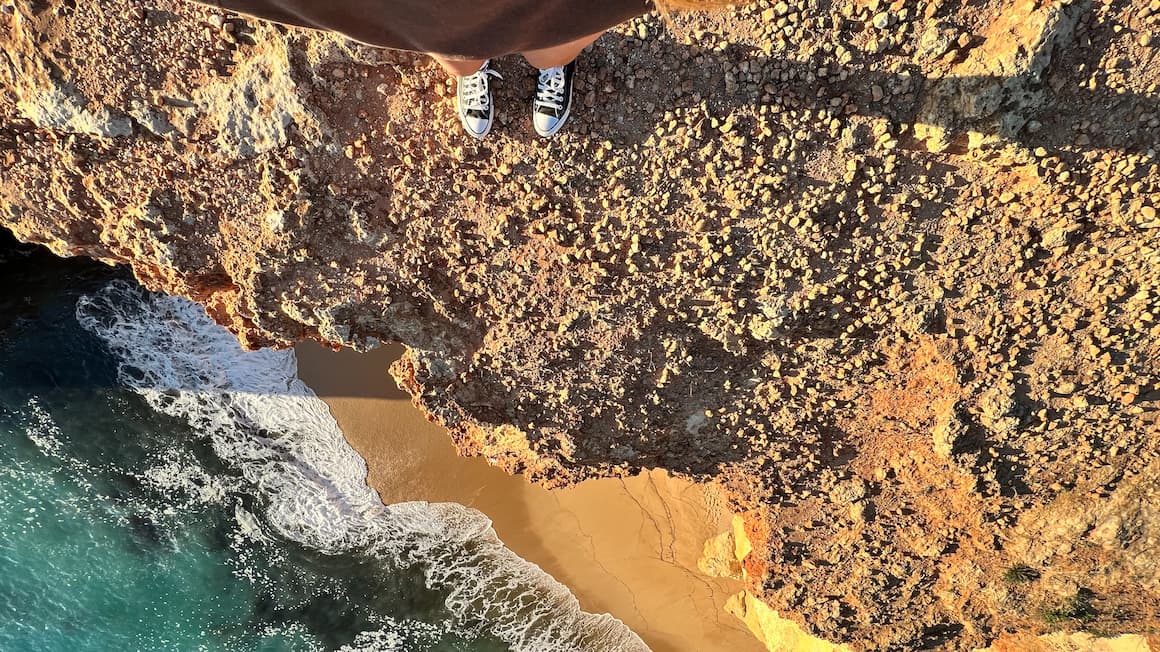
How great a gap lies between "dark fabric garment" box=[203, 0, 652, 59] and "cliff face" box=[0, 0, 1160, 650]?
1.57 metres

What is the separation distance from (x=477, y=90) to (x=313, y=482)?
4.42 m

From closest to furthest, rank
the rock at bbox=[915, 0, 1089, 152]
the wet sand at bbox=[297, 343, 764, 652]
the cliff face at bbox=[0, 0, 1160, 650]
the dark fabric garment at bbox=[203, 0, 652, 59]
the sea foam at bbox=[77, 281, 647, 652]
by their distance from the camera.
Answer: the dark fabric garment at bbox=[203, 0, 652, 59], the rock at bbox=[915, 0, 1089, 152], the cliff face at bbox=[0, 0, 1160, 650], the wet sand at bbox=[297, 343, 764, 652], the sea foam at bbox=[77, 281, 647, 652]

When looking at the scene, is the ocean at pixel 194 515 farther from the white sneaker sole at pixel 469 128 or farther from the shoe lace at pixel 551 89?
the shoe lace at pixel 551 89

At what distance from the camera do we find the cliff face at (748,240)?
2822mm

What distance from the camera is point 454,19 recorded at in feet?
4.62

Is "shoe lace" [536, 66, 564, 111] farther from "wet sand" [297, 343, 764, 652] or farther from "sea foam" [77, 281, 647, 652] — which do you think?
"sea foam" [77, 281, 647, 652]

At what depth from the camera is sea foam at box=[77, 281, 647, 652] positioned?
18.9 feet

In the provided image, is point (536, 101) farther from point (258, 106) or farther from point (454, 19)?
point (454, 19)

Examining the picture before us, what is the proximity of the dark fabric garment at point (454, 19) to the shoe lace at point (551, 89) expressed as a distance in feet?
4.73

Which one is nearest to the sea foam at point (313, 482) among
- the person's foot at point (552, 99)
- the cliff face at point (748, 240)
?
the cliff face at point (748, 240)

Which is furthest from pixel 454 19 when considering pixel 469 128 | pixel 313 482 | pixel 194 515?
pixel 194 515

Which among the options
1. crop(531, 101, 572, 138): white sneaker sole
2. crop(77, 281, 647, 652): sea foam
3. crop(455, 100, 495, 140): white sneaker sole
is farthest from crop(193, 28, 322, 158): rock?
crop(77, 281, 647, 652): sea foam

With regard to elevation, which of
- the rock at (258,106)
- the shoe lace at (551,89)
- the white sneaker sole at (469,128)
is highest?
the shoe lace at (551,89)

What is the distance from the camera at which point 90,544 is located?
19.4 ft
